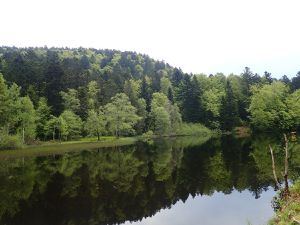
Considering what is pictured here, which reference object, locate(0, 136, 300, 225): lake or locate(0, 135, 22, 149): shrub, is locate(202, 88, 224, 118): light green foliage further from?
locate(0, 136, 300, 225): lake

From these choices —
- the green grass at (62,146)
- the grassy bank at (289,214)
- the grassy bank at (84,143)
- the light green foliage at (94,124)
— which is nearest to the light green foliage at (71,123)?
the light green foliage at (94,124)

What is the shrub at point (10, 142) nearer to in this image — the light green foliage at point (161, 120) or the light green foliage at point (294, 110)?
the light green foliage at point (161, 120)

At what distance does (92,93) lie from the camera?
98.0 m

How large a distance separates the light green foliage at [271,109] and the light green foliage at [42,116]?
5259 cm

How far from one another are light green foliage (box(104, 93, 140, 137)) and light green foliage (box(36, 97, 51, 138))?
1334 centimetres

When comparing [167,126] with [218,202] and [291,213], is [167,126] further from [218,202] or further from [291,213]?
[291,213]

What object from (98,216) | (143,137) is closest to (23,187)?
(98,216)

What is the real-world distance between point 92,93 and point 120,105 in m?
9.74

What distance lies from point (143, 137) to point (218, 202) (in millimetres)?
73835

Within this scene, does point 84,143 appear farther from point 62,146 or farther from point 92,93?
point 92,93

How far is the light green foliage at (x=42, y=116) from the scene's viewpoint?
274 feet

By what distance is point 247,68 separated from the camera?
126438 millimetres

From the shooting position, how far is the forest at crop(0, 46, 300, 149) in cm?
7744

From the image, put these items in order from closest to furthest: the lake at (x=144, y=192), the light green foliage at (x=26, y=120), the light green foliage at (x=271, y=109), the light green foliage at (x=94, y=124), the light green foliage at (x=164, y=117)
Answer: the lake at (x=144, y=192) < the light green foliage at (x=26, y=120) < the light green foliage at (x=94, y=124) < the light green foliage at (x=271, y=109) < the light green foliage at (x=164, y=117)
